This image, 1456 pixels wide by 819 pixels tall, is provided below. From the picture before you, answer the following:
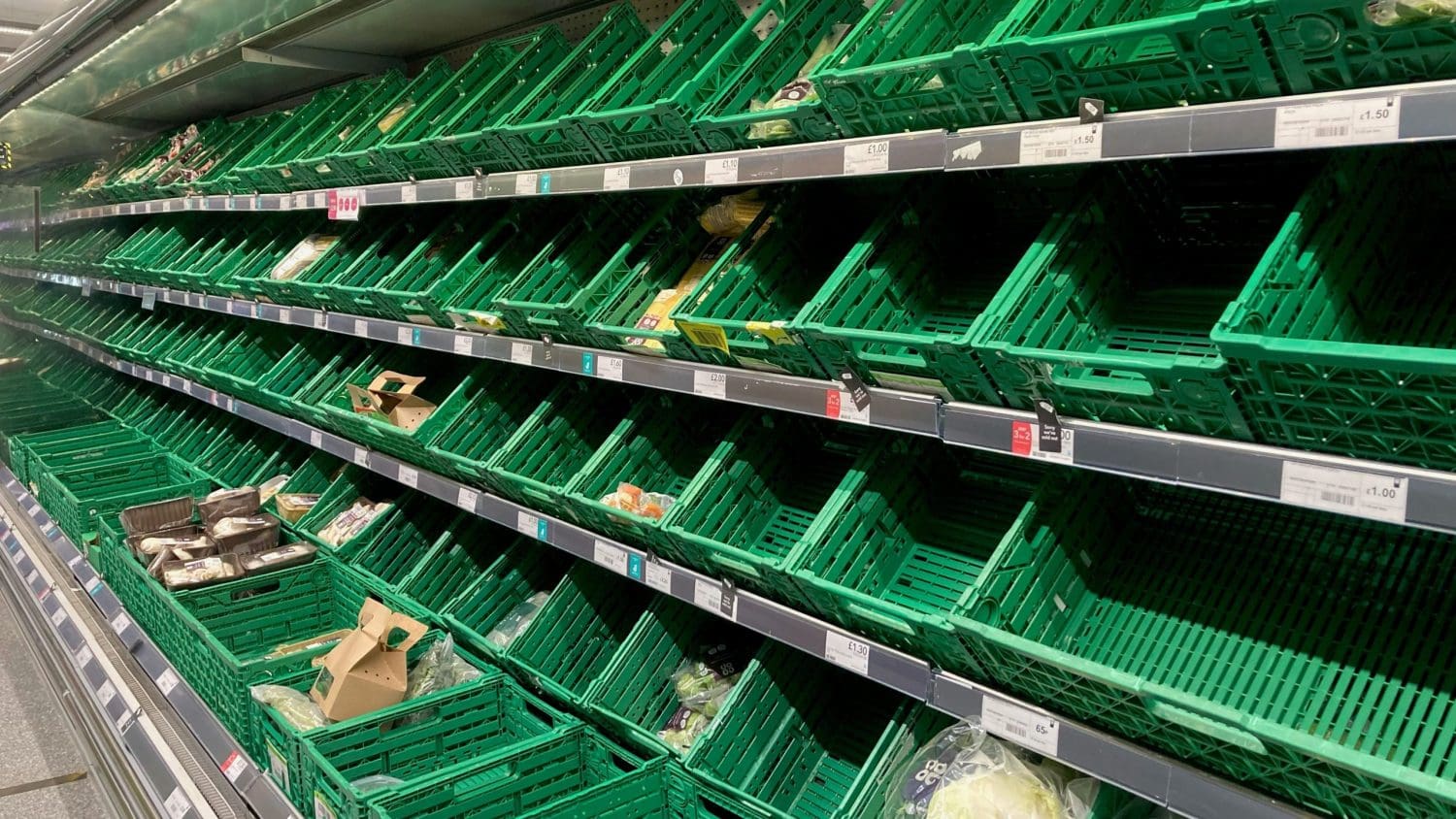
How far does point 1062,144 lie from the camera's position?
1.32 m

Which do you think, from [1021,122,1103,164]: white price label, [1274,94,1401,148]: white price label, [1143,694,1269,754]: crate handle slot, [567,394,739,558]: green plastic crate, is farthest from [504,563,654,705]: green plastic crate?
[1274,94,1401,148]: white price label

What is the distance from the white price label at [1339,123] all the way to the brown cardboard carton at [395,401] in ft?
8.16

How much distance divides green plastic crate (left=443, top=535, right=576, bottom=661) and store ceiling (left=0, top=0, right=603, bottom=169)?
158cm

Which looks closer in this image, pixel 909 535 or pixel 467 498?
pixel 909 535

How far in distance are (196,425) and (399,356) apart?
83.2 inches

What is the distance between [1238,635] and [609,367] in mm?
1313

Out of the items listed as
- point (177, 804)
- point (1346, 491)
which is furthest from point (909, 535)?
point (177, 804)

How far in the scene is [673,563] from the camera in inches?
84.5

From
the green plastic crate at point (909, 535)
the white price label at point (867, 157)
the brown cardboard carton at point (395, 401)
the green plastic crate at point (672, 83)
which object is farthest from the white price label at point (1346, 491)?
the brown cardboard carton at point (395, 401)

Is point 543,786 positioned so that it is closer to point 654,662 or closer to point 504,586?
point 654,662

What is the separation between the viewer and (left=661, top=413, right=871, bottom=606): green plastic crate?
78.4 inches

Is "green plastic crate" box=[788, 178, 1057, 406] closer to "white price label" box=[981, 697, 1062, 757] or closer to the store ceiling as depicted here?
"white price label" box=[981, 697, 1062, 757]

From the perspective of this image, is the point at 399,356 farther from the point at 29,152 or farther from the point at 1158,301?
the point at 29,152

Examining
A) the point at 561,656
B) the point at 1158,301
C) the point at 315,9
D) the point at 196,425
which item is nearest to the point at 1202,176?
the point at 1158,301
